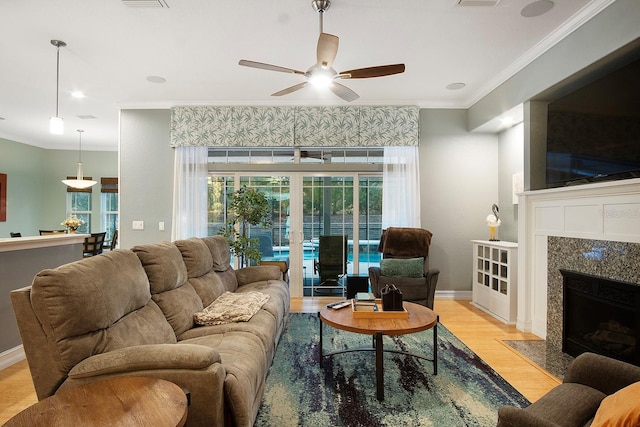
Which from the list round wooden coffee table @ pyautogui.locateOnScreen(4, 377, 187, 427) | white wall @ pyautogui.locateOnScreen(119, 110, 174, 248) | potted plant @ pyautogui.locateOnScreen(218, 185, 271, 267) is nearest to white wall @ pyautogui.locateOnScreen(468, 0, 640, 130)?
potted plant @ pyautogui.locateOnScreen(218, 185, 271, 267)

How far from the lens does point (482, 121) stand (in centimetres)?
462

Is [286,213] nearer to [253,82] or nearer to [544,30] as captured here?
[253,82]

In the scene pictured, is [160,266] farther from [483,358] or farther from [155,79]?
[155,79]

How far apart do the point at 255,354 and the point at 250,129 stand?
368 centimetres

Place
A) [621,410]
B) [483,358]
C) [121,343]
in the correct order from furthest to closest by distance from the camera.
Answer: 1. [483,358]
2. [121,343]
3. [621,410]

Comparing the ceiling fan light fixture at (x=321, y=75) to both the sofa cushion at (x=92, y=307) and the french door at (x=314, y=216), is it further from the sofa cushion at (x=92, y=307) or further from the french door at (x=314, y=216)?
the french door at (x=314, y=216)

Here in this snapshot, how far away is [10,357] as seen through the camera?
289 centimetres

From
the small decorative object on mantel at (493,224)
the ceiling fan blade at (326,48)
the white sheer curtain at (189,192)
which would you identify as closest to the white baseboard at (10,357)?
the white sheer curtain at (189,192)

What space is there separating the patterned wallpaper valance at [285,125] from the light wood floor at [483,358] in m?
2.36

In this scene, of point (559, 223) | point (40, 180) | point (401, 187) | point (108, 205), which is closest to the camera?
point (559, 223)

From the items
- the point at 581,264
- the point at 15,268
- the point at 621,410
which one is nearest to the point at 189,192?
the point at 15,268

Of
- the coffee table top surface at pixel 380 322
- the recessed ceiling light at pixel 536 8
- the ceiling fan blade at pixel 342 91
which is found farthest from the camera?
the ceiling fan blade at pixel 342 91

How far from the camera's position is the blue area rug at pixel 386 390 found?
2092mm

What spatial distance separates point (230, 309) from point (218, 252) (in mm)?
969
